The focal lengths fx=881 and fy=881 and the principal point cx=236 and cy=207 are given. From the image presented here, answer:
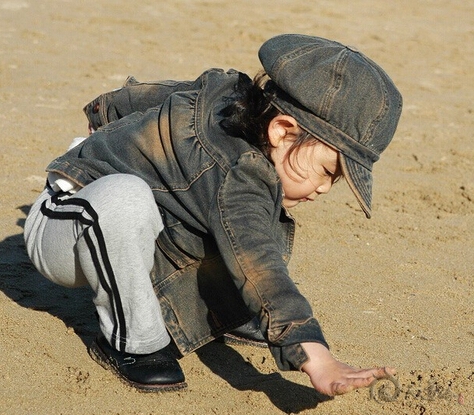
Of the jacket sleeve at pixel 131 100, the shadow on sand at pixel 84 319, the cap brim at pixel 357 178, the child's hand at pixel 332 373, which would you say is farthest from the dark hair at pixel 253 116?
the shadow on sand at pixel 84 319

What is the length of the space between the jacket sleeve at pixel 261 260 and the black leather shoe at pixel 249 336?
0.54 m

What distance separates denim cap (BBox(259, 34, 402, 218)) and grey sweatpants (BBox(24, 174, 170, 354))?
0.45m

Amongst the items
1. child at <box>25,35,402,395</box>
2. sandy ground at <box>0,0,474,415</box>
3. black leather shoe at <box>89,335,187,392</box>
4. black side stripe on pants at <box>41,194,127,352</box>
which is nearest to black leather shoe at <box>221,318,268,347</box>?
sandy ground at <box>0,0,474,415</box>

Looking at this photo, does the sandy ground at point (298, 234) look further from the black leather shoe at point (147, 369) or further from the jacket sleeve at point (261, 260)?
the jacket sleeve at point (261, 260)

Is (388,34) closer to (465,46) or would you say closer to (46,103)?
(465,46)

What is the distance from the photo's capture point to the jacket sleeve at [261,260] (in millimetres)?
2031

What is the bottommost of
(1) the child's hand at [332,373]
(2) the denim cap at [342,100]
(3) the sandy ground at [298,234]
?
(3) the sandy ground at [298,234]

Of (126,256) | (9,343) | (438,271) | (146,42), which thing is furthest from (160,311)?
(146,42)

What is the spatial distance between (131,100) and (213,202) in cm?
69

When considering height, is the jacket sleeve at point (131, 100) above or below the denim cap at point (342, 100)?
below

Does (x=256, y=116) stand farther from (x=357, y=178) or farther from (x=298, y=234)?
(x=298, y=234)

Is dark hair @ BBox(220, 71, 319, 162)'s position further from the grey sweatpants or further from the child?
the grey sweatpants

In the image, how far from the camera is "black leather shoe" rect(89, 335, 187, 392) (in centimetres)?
229

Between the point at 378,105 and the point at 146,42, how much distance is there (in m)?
4.46
